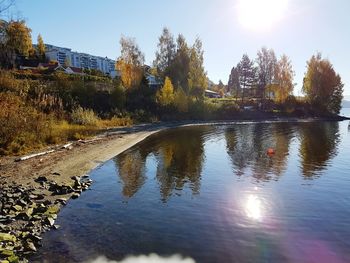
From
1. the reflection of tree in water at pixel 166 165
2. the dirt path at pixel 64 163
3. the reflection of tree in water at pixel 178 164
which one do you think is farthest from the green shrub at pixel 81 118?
the reflection of tree in water at pixel 178 164

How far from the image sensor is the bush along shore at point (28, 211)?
848 centimetres

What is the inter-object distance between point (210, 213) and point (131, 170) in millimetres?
8168

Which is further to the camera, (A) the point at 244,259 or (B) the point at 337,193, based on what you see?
(B) the point at 337,193

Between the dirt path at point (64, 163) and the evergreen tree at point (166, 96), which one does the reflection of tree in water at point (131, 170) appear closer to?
the dirt path at point (64, 163)

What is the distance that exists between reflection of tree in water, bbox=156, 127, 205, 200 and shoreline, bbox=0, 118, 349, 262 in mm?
3598

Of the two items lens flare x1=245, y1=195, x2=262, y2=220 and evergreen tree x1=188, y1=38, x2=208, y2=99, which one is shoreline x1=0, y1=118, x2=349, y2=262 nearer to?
lens flare x1=245, y1=195, x2=262, y2=220

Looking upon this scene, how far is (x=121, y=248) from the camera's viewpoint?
9.19m

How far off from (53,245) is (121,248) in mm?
1803

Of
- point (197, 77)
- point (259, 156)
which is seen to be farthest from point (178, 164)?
point (197, 77)

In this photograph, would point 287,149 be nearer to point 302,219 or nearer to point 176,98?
point 302,219

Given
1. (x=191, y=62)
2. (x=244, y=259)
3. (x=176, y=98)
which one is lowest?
(x=244, y=259)

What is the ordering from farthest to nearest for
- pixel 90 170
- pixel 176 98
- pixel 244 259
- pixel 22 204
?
pixel 176 98 < pixel 90 170 < pixel 22 204 < pixel 244 259

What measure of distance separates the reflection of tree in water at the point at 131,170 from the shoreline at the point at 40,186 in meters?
0.97

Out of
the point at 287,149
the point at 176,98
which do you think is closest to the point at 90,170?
the point at 287,149
